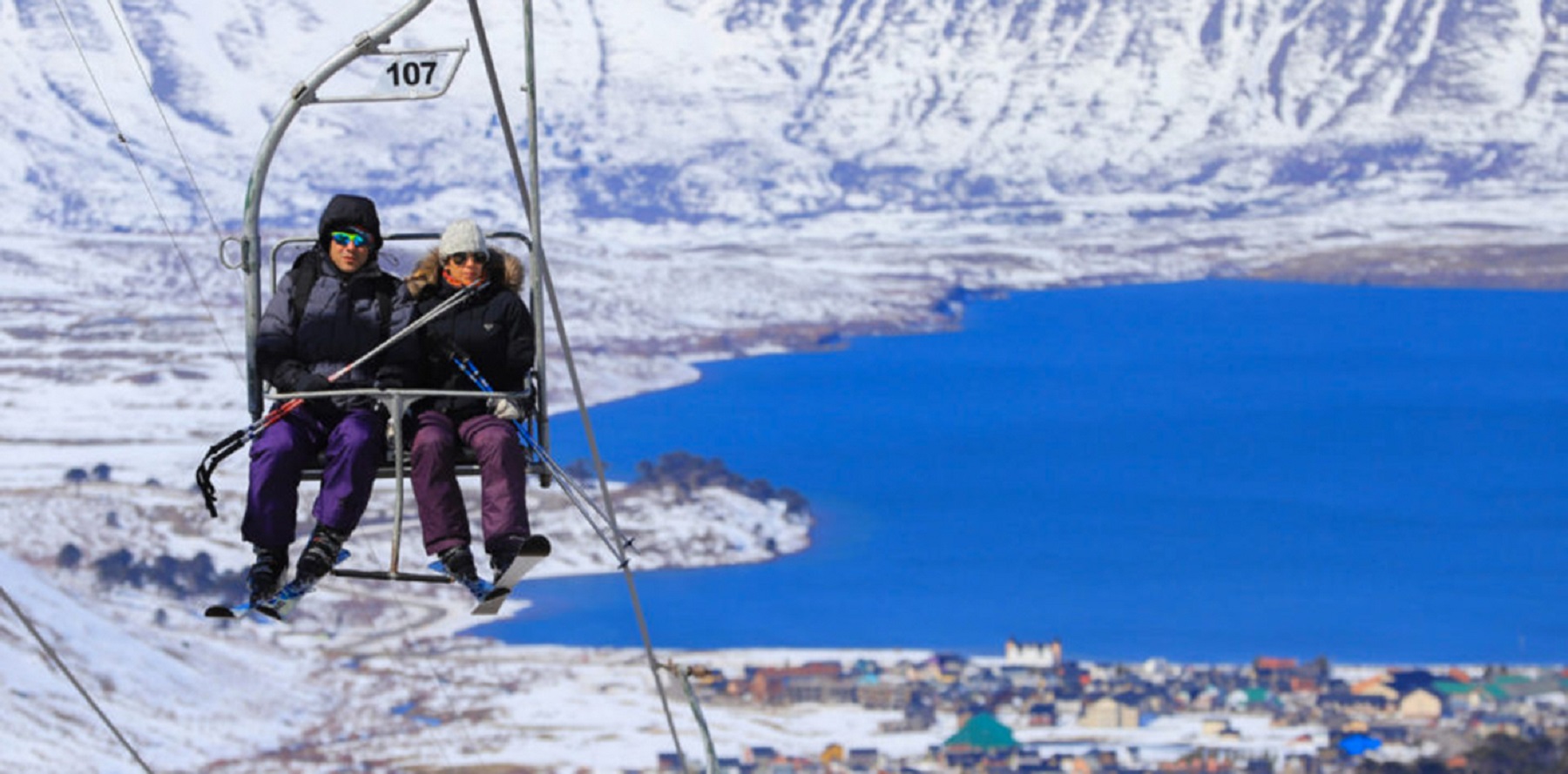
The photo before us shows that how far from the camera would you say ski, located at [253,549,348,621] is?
500cm

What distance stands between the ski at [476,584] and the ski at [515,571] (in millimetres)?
24

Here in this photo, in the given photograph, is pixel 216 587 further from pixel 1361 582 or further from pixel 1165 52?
pixel 1165 52

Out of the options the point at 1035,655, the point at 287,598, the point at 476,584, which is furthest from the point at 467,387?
the point at 1035,655

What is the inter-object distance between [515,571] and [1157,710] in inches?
Answer: 1687

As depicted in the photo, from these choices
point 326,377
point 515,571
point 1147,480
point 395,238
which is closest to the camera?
point 515,571

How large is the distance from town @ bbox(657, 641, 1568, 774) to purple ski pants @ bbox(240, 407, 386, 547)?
31577 mm

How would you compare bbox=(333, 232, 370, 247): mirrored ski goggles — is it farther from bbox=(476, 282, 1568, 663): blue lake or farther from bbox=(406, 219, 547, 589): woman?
bbox=(476, 282, 1568, 663): blue lake

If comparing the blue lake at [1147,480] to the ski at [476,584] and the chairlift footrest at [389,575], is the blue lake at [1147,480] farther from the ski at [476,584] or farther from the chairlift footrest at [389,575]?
the chairlift footrest at [389,575]

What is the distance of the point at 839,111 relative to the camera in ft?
603

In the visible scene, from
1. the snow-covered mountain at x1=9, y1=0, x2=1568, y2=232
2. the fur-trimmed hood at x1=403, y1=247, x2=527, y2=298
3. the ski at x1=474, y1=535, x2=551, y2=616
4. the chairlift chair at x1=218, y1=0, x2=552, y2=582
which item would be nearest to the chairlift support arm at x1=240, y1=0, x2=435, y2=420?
the chairlift chair at x1=218, y1=0, x2=552, y2=582

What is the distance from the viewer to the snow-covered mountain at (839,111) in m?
155

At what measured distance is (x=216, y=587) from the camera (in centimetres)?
5662

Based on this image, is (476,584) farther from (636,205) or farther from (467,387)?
(636,205)

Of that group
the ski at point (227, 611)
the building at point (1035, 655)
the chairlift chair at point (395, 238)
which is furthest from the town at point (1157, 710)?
the ski at point (227, 611)
